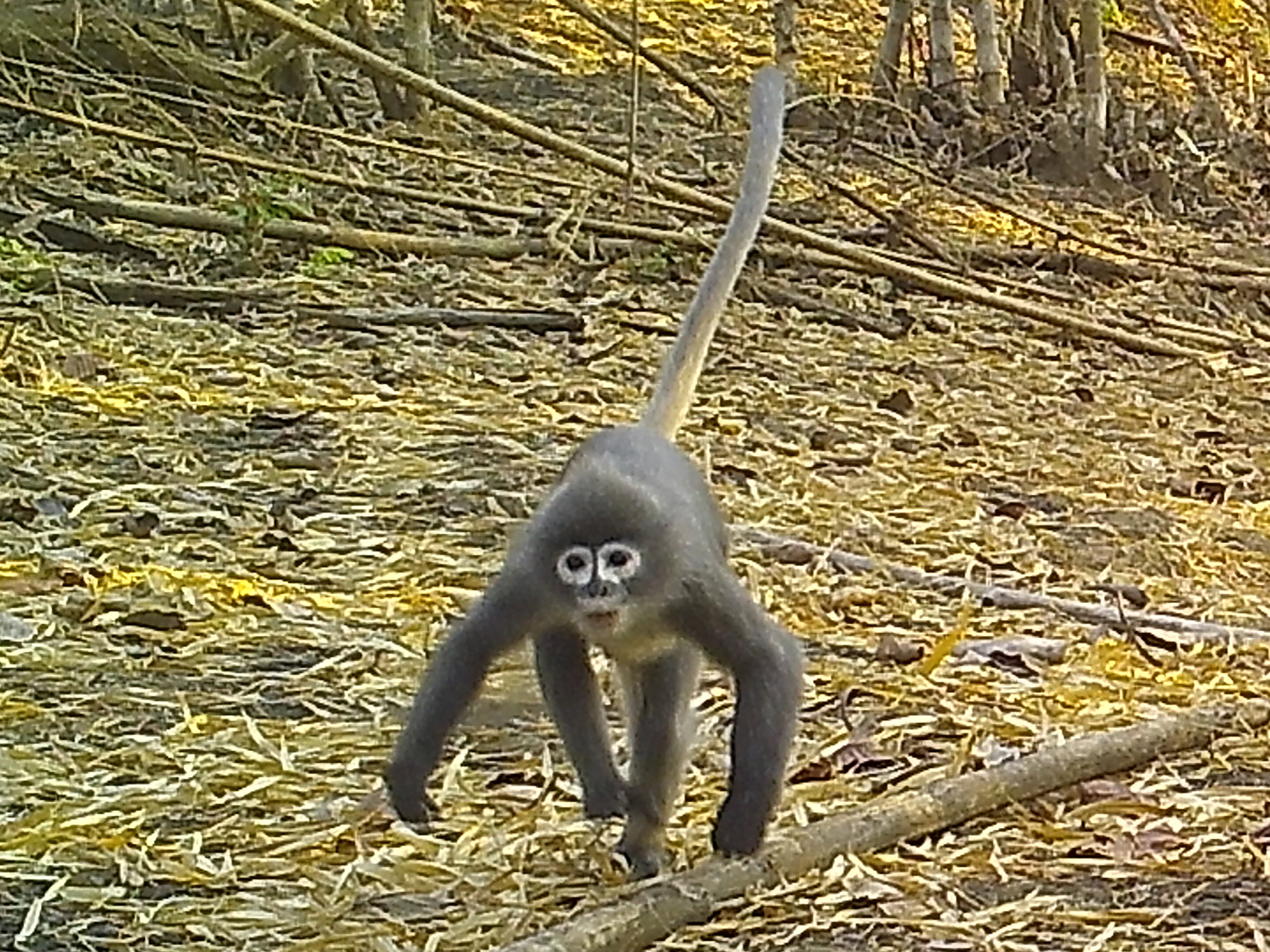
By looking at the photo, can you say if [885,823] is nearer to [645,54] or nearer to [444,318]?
[444,318]

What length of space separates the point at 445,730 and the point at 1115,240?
7384 millimetres

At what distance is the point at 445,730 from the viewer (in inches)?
148

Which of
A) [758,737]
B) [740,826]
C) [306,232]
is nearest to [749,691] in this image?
[758,737]

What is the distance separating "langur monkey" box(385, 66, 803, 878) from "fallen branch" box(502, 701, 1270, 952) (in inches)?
3.1

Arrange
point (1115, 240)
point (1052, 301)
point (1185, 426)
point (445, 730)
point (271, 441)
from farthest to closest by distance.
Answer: point (1115, 240) < point (1052, 301) < point (1185, 426) < point (271, 441) < point (445, 730)

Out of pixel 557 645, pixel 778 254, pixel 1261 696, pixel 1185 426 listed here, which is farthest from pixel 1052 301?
pixel 557 645

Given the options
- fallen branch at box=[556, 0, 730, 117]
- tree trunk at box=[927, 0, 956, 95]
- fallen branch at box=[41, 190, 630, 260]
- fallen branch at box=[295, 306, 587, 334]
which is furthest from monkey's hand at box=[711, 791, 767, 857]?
tree trunk at box=[927, 0, 956, 95]

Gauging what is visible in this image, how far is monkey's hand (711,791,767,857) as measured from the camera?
12.1 ft

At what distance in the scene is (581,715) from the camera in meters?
3.94

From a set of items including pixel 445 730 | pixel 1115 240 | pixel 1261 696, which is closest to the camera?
pixel 445 730

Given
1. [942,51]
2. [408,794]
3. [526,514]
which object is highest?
[408,794]

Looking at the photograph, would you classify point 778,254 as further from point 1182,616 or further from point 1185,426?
point 1182,616

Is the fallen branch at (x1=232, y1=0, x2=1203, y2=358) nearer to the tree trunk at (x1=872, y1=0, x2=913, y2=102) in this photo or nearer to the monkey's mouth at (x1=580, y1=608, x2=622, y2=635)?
the tree trunk at (x1=872, y1=0, x2=913, y2=102)

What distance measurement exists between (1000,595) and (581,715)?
6.09 feet
